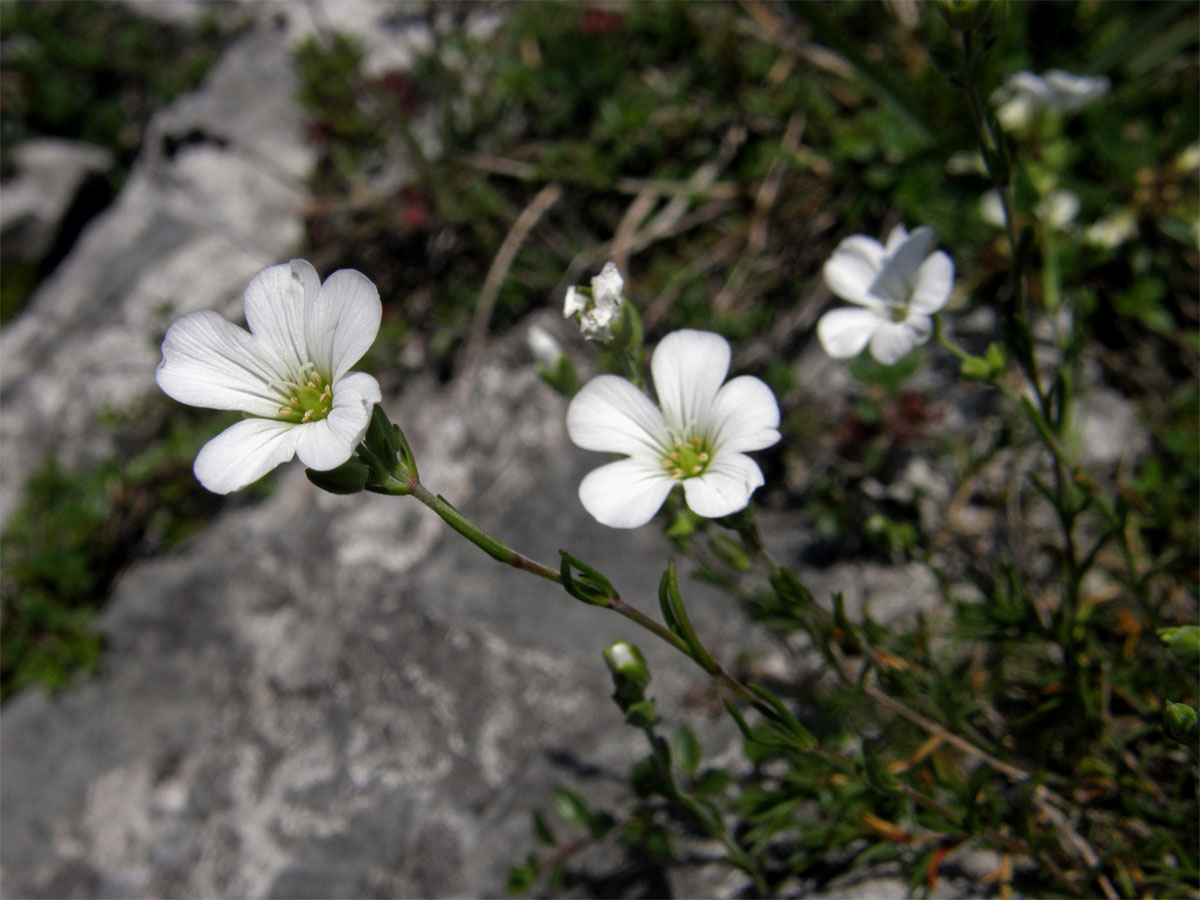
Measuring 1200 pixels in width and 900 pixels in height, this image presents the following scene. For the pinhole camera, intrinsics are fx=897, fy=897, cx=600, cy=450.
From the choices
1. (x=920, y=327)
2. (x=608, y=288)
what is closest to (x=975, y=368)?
(x=920, y=327)

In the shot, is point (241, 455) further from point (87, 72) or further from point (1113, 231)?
point (87, 72)

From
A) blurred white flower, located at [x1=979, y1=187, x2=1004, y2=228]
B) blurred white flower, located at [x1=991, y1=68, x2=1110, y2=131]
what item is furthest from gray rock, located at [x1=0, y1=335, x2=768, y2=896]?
blurred white flower, located at [x1=991, y1=68, x2=1110, y2=131]

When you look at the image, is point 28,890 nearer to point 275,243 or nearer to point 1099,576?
point 275,243

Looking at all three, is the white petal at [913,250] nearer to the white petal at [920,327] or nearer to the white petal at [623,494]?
the white petal at [920,327]

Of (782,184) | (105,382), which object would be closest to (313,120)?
(105,382)

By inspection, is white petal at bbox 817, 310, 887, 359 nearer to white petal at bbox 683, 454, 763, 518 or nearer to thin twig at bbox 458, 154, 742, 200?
white petal at bbox 683, 454, 763, 518

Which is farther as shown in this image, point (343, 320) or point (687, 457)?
point (687, 457)
